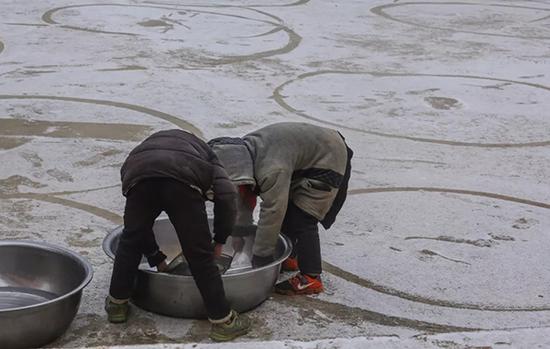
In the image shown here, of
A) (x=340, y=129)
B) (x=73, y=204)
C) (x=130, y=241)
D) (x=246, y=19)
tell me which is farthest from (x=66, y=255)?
(x=246, y=19)

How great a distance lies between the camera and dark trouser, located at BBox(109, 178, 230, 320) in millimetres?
3477

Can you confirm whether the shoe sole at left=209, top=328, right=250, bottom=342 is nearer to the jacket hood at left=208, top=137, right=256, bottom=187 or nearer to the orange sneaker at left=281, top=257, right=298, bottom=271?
the jacket hood at left=208, top=137, right=256, bottom=187

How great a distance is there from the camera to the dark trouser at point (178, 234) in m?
3.48

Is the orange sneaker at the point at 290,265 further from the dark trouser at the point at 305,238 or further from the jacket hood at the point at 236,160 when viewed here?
the jacket hood at the point at 236,160

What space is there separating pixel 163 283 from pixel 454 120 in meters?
4.53

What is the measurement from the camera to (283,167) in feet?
12.6

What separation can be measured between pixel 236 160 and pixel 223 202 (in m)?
0.34

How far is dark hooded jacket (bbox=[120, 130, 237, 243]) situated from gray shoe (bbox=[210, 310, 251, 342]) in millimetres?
353

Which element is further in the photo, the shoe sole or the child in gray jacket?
the child in gray jacket

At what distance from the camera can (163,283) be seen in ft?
12.3

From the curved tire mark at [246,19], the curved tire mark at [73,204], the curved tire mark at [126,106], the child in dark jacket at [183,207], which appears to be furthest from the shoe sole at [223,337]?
the curved tire mark at [246,19]

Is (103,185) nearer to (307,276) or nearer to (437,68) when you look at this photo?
(307,276)

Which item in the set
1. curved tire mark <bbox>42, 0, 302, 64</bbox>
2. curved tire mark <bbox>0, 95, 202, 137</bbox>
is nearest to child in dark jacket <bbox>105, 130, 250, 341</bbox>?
curved tire mark <bbox>0, 95, 202, 137</bbox>

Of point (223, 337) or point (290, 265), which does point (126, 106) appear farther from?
point (223, 337)
